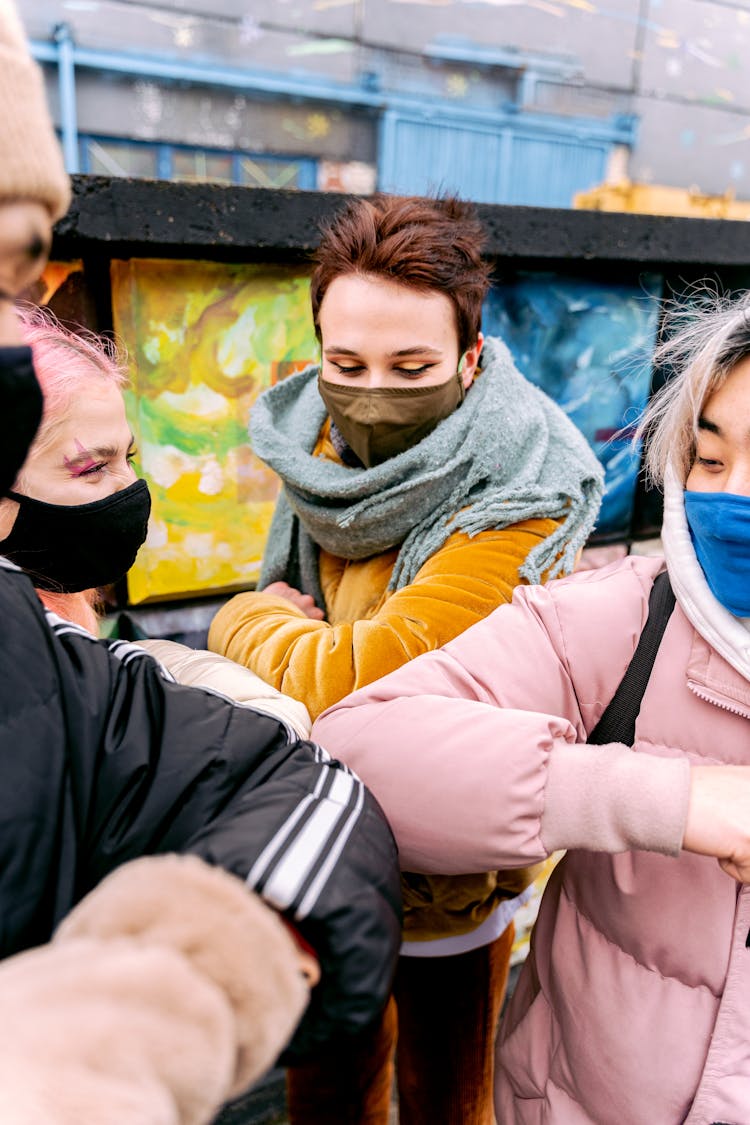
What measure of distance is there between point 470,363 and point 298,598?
72cm

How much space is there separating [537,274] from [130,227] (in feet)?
4.88

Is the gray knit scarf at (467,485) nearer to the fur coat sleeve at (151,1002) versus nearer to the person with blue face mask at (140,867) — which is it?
the person with blue face mask at (140,867)

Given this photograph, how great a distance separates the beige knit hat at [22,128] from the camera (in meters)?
0.62

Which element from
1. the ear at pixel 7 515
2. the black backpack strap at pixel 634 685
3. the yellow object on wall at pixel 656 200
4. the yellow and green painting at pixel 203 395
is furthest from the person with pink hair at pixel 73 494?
the yellow object on wall at pixel 656 200

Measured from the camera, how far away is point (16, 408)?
681mm

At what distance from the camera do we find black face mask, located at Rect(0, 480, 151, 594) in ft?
4.76

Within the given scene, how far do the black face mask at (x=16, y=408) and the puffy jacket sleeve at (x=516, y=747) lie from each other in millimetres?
624

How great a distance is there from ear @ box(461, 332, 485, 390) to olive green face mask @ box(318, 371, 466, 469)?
3 cm

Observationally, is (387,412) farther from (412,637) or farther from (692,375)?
(692,375)

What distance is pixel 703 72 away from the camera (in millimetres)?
14695

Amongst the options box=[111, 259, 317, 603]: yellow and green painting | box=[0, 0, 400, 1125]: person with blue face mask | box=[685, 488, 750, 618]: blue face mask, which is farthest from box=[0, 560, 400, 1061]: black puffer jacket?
box=[111, 259, 317, 603]: yellow and green painting

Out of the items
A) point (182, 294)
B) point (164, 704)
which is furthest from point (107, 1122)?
point (182, 294)

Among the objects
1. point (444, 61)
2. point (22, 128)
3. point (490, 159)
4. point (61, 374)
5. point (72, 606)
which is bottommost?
point (72, 606)

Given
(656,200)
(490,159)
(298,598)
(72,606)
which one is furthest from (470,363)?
Answer: (656,200)
